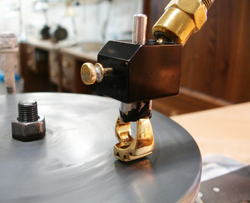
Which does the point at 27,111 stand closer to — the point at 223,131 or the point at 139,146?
the point at 139,146

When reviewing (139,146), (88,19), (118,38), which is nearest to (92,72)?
(139,146)

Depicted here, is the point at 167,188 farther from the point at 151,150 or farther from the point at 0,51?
the point at 0,51

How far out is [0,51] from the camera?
26.5 inches

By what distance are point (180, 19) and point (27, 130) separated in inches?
11.7

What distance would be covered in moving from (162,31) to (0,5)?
3.34m

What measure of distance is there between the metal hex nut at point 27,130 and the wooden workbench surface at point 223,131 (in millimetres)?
437

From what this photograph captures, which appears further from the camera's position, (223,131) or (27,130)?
(223,131)

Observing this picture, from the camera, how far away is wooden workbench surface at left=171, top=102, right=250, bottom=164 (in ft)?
2.28

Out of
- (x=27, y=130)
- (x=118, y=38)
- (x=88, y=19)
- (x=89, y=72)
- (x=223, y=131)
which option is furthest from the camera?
(x=88, y=19)

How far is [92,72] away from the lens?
0.32 meters

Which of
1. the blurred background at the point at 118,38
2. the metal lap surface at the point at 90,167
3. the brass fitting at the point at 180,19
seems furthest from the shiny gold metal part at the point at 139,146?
the blurred background at the point at 118,38

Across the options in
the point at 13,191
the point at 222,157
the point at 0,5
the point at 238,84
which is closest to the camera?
the point at 13,191

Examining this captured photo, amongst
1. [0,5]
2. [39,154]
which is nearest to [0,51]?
[39,154]

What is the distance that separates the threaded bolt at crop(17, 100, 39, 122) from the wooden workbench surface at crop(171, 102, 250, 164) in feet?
1.48
